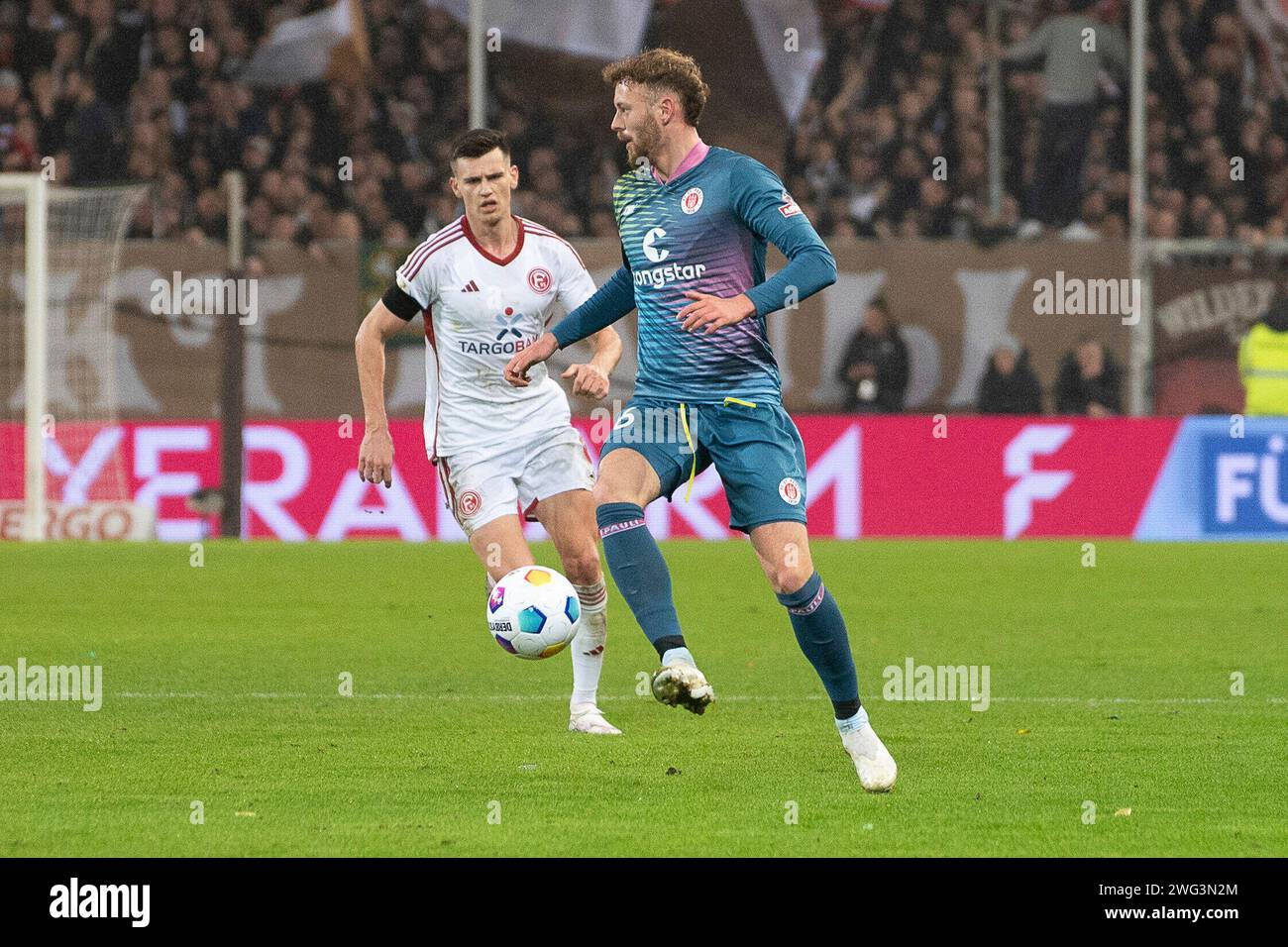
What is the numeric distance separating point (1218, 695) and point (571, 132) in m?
12.0

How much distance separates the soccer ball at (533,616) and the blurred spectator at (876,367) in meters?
9.87

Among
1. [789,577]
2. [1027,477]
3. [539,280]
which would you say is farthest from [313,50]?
[789,577]

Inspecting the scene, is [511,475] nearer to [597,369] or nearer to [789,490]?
[597,369]

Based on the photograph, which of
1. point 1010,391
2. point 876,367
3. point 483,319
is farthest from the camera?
point 876,367

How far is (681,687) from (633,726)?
71.9 inches

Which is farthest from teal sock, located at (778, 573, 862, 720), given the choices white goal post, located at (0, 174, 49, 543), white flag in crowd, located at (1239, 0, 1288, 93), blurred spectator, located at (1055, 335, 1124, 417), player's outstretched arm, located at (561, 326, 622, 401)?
white flag in crowd, located at (1239, 0, 1288, 93)

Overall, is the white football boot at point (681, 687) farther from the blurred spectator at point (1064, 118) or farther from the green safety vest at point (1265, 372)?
the blurred spectator at point (1064, 118)

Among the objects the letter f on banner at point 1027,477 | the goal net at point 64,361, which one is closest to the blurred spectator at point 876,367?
the letter f on banner at point 1027,477

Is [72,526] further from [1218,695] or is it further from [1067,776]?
[1067,776]

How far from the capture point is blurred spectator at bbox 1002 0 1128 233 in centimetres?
1864

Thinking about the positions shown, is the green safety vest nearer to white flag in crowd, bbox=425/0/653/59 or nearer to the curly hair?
white flag in crowd, bbox=425/0/653/59

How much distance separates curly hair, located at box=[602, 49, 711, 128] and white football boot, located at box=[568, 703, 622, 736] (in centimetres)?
219

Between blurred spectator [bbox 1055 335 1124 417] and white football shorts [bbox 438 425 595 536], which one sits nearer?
white football shorts [bbox 438 425 595 536]

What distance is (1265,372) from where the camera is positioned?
16.8m
